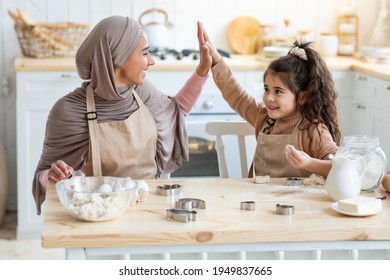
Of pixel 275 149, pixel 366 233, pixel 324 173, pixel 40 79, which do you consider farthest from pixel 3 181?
pixel 366 233

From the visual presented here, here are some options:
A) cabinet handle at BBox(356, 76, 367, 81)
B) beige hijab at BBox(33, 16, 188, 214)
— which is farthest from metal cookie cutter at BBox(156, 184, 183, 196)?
cabinet handle at BBox(356, 76, 367, 81)

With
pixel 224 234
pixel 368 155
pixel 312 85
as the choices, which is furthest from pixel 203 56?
pixel 224 234

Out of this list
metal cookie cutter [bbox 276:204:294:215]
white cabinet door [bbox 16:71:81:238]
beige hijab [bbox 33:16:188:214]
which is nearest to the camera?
metal cookie cutter [bbox 276:204:294:215]

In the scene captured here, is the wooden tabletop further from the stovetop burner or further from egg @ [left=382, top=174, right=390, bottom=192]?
the stovetop burner

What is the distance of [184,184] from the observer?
2.16 m

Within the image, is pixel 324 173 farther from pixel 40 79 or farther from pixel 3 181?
pixel 3 181

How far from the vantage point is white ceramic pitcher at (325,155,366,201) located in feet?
6.41

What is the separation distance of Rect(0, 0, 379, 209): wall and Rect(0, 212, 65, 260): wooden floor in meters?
0.46

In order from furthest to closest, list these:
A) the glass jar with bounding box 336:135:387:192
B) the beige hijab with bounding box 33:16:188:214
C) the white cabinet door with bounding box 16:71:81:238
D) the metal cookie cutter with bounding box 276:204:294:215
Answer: the white cabinet door with bounding box 16:71:81:238
the beige hijab with bounding box 33:16:188:214
the glass jar with bounding box 336:135:387:192
the metal cookie cutter with bounding box 276:204:294:215

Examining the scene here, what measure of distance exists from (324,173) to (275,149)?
0.38 meters

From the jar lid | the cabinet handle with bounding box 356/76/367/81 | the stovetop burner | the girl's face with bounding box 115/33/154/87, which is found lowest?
the jar lid

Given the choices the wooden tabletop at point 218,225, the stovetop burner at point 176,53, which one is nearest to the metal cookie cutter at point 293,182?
the wooden tabletop at point 218,225

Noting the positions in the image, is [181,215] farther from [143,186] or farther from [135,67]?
[135,67]

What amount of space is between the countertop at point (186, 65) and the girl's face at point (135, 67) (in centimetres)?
161
